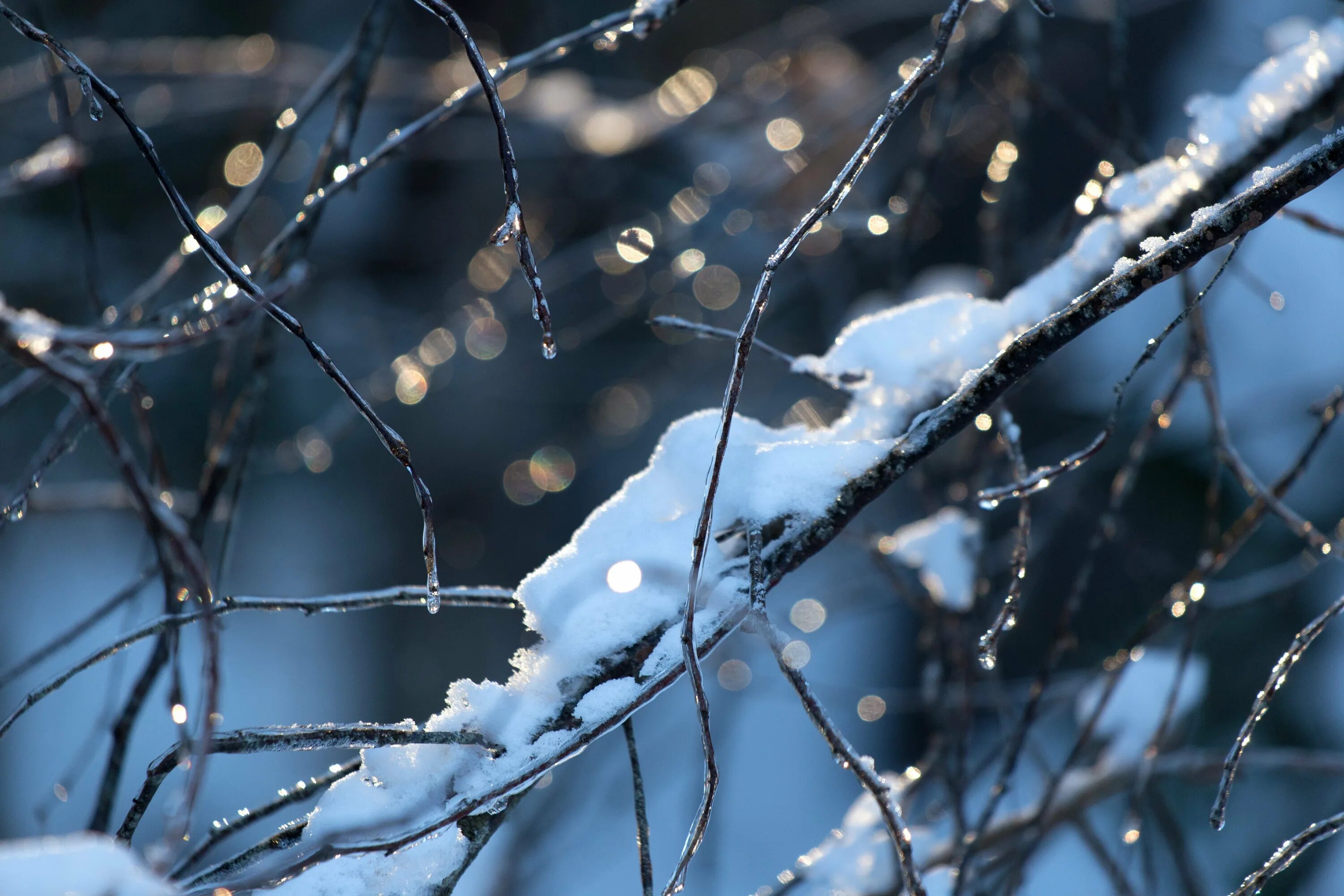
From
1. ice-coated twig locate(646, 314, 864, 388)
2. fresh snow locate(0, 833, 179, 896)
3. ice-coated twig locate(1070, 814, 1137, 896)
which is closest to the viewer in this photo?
fresh snow locate(0, 833, 179, 896)

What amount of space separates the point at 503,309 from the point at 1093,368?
55.6 inches

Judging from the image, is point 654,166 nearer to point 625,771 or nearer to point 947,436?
point 625,771

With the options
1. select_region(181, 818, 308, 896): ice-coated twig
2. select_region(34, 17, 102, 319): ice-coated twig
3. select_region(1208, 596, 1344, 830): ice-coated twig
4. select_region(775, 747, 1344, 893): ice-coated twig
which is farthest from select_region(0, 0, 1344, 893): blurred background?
A: select_region(1208, 596, 1344, 830): ice-coated twig

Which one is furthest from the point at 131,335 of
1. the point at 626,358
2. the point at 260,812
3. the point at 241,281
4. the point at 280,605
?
the point at 626,358

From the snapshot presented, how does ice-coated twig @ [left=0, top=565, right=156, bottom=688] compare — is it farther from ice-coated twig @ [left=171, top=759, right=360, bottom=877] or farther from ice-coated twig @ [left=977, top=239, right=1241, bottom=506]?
ice-coated twig @ [left=977, top=239, right=1241, bottom=506]

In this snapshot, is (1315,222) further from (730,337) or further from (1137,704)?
(1137,704)

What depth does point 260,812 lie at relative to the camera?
487 mm

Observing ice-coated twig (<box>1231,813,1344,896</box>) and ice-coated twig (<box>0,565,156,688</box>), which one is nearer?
ice-coated twig (<box>1231,813,1344,896</box>)

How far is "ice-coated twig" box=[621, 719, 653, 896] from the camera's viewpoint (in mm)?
471

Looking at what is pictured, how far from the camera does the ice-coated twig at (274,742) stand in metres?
0.42

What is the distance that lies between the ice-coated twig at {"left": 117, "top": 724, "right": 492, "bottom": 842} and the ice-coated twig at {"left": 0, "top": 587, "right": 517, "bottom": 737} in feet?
0.21

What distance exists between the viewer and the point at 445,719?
19.4 inches

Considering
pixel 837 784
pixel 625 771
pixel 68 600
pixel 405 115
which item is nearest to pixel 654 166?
pixel 405 115

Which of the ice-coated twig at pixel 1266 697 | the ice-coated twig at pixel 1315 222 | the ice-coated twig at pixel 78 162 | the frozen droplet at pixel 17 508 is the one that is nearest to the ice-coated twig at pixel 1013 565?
the ice-coated twig at pixel 1266 697
